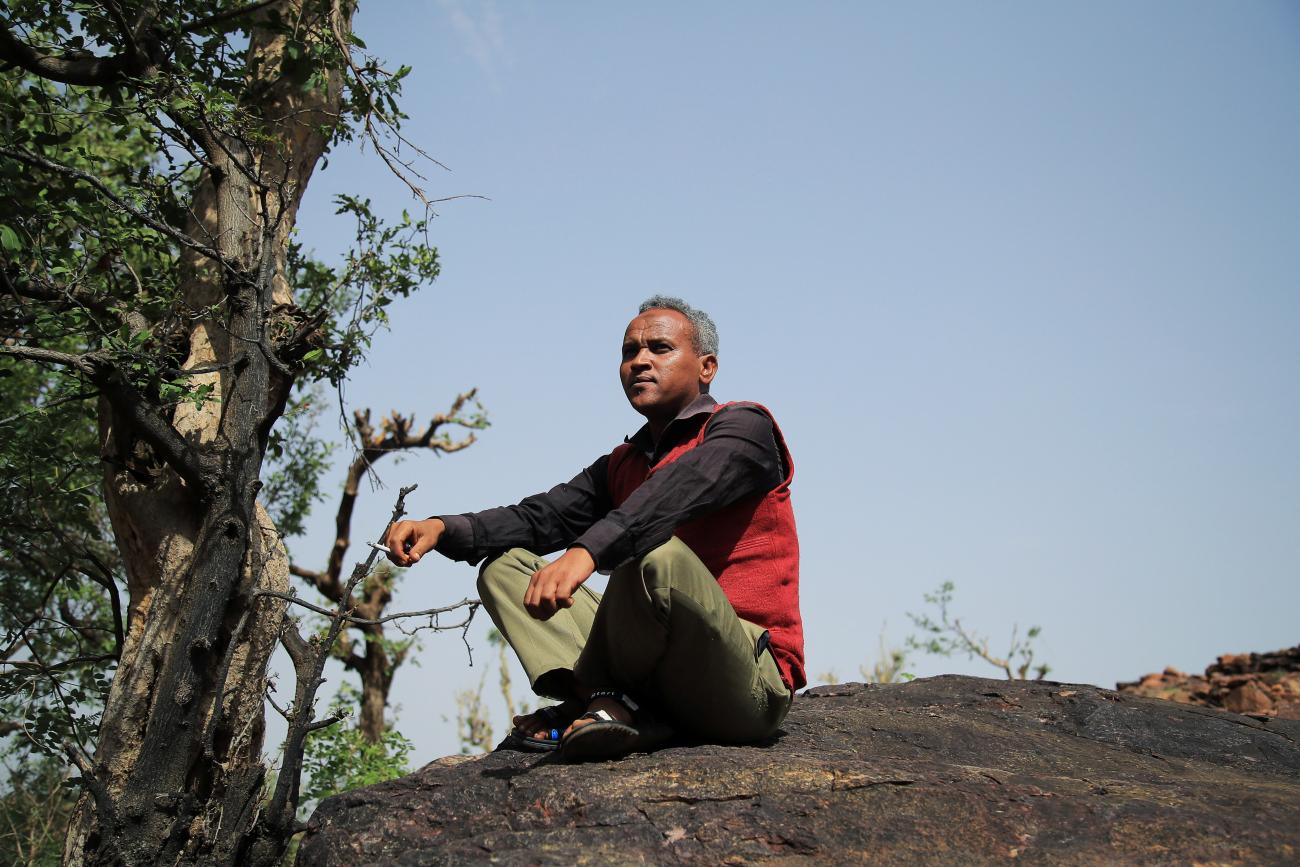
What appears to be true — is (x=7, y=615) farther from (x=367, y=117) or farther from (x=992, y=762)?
(x=992, y=762)

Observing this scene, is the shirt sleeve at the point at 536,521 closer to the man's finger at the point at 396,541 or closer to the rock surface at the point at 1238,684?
the man's finger at the point at 396,541

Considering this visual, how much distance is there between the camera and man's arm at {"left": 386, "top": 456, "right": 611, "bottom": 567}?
3.72 m

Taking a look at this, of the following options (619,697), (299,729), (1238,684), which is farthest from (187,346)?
(1238,684)

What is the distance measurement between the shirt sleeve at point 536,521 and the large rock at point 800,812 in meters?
0.74

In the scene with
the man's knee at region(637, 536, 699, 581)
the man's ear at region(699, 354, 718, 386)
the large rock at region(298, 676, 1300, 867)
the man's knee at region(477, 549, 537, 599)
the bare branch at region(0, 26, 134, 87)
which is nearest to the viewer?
the large rock at region(298, 676, 1300, 867)

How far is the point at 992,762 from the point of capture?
3969mm

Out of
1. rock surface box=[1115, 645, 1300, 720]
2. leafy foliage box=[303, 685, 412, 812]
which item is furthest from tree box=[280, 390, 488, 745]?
rock surface box=[1115, 645, 1300, 720]

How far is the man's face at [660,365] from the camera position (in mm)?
4012

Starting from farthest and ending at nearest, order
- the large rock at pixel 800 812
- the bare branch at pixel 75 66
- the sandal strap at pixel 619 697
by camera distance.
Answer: the bare branch at pixel 75 66 → the sandal strap at pixel 619 697 → the large rock at pixel 800 812

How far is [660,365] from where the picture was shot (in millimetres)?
4020

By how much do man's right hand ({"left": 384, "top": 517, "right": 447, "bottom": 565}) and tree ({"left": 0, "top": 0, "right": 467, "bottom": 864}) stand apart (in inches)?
26.4

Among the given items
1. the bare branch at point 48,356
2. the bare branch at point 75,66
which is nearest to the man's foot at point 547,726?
the bare branch at point 48,356

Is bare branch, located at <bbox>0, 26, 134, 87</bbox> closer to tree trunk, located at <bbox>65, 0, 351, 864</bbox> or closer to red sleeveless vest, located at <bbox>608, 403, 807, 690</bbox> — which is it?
tree trunk, located at <bbox>65, 0, 351, 864</bbox>

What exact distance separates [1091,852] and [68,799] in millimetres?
9953
